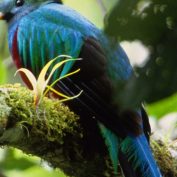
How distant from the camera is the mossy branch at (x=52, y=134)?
2.36 metres

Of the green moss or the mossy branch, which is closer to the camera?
the mossy branch

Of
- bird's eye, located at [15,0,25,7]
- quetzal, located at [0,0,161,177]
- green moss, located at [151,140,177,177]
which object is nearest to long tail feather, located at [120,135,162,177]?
quetzal, located at [0,0,161,177]

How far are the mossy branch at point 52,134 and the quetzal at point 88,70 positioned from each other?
0.08 metres

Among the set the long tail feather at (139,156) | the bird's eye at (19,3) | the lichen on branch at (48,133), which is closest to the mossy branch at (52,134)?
the lichen on branch at (48,133)

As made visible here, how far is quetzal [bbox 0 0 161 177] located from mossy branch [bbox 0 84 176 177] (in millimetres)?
84

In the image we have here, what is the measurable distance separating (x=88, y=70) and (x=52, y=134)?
0.44m

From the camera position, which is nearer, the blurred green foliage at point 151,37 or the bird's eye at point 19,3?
the blurred green foliage at point 151,37

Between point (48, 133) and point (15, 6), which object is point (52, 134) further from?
point (15, 6)

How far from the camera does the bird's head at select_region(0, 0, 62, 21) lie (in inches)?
153

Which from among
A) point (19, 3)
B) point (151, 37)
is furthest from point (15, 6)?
point (151, 37)

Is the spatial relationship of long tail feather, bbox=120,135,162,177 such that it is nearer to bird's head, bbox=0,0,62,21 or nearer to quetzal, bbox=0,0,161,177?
quetzal, bbox=0,0,161,177

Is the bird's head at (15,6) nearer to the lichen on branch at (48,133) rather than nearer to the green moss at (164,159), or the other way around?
the lichen on branch at (48,133)

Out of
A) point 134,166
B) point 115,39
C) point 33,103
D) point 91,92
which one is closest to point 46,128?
point 33,103

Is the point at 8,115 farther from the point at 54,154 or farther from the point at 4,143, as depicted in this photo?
the point at 54,154
